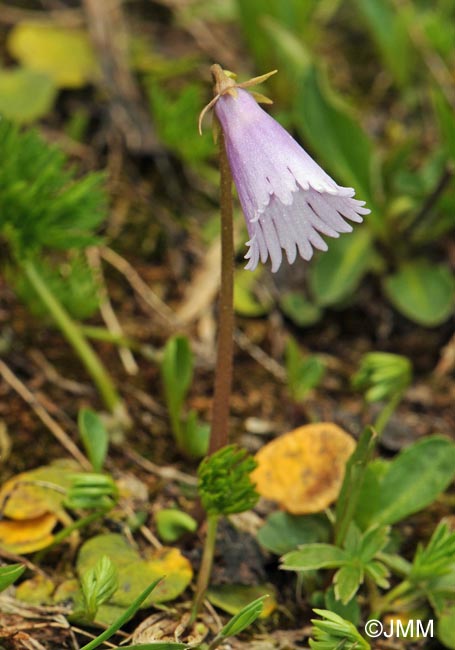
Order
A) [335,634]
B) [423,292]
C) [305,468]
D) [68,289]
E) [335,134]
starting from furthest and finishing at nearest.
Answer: [335,134] → [423,292] → [68,289] → [305,468] → [335,634]

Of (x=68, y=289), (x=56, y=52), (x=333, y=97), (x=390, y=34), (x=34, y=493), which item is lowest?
(x=34, y=493)

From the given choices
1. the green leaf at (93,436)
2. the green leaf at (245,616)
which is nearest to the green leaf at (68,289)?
→ the green leaf at (93,436)

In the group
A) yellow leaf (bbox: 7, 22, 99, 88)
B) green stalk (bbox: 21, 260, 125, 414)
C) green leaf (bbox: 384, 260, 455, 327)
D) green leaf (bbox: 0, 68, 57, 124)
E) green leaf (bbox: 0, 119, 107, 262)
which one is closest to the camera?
green leaf (bbox: 0, 119, 107, 262)

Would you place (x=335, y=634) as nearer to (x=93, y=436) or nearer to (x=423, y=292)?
(x=93, y=436)

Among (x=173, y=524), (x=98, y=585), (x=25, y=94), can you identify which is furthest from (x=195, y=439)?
(x=25, y=94)

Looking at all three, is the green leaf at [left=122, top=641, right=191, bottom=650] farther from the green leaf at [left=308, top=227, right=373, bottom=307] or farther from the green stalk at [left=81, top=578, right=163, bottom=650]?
the green leaf at [left=308, top=227, right=373, bottom=307]

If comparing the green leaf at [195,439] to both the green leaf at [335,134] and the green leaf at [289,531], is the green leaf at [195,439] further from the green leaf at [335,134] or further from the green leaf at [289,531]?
the green leaf at [335,134]

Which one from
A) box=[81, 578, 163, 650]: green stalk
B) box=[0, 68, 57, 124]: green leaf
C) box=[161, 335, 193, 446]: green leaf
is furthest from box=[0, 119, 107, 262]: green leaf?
box=[81, 578, 163, 650]: green stalk
